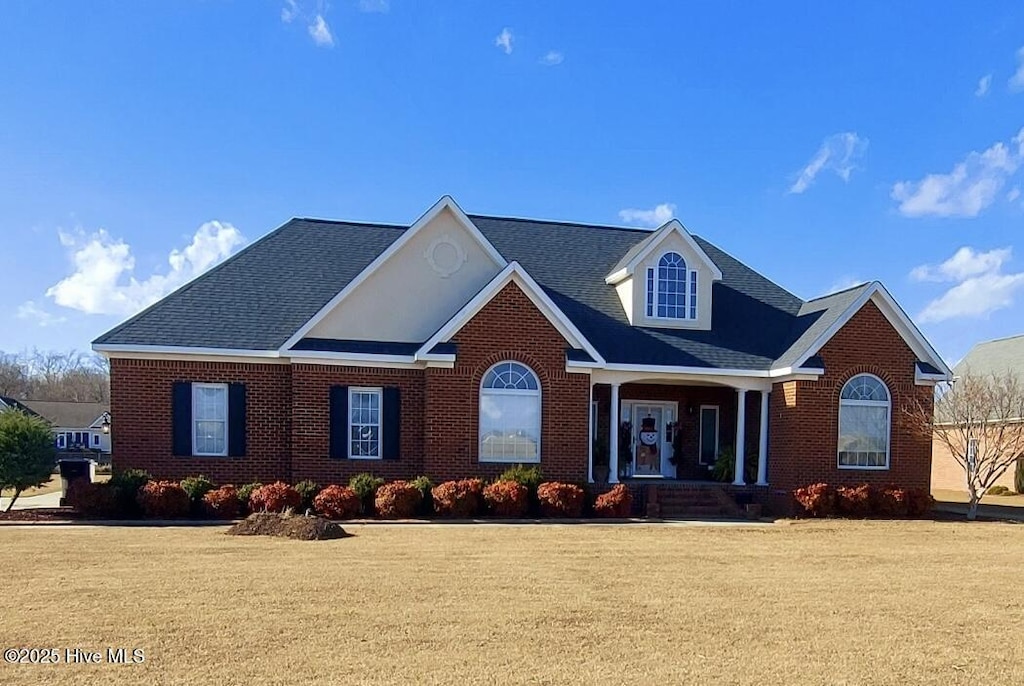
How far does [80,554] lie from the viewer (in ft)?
37.8

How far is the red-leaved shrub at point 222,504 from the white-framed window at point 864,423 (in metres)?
13.9

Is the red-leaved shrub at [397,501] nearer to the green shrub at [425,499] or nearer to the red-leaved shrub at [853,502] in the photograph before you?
the green shrub at [425,499]

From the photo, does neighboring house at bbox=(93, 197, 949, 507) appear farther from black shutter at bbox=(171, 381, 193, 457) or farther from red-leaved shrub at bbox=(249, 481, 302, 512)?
red-leaved shrub at bbox=(249, 481, 302, 512)

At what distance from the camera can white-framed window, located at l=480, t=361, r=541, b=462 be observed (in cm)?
1867

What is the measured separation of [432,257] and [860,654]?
573 inches

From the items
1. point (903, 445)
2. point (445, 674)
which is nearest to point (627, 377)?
point (903, 445)

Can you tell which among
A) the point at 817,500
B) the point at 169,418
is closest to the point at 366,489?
the point at 169,418

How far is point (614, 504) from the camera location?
17688 mm

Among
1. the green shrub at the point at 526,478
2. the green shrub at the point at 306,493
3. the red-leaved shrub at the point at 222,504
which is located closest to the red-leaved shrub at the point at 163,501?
the red-leaved shrub at the point at 222,504

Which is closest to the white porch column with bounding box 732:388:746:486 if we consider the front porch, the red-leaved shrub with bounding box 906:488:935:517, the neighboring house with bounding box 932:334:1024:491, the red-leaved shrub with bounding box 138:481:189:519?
the front porch

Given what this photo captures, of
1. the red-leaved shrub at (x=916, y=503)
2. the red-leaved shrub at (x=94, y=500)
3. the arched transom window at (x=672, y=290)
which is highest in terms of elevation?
the arched transom window at (x=672, y=290)

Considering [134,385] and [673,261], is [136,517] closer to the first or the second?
[134,385]

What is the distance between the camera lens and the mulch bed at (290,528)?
1348 centimetres

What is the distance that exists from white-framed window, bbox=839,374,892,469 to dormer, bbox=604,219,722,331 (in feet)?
13.0
